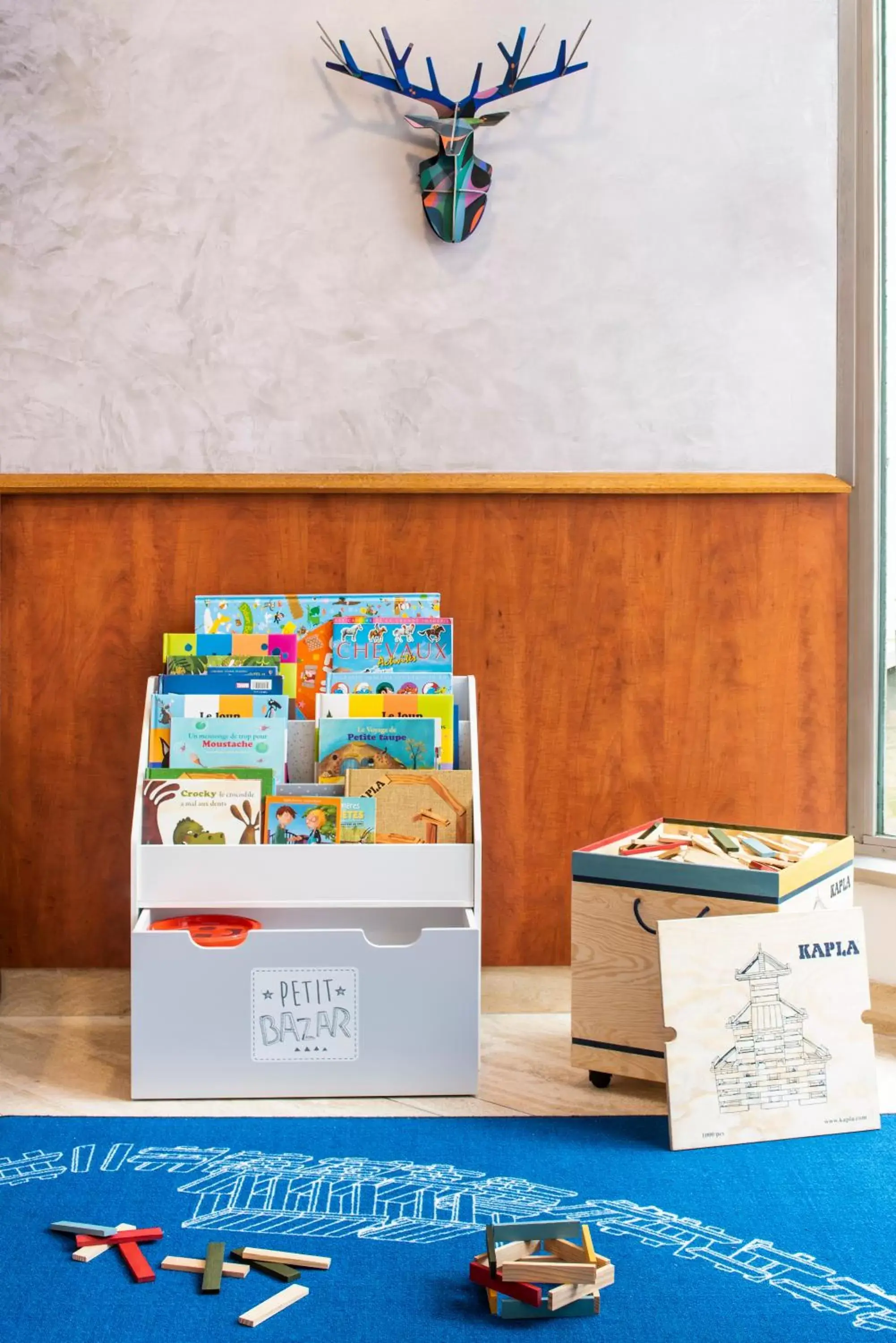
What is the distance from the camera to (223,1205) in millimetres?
1553

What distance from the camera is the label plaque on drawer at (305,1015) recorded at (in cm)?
188

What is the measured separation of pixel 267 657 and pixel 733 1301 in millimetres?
1295

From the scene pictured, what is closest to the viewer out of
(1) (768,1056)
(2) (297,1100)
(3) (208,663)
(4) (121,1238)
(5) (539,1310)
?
(5) (539,1310)

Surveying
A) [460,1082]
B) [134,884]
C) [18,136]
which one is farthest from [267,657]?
[18,136]

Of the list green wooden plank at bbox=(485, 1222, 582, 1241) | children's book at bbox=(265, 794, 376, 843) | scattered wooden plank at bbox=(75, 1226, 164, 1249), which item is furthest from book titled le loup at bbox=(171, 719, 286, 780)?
green wooden plank at bbox=(485, 1222, 582, 1241)

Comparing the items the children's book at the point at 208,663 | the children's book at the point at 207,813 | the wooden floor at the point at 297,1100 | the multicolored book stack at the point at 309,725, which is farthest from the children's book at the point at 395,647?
the wooden floor at the point at 297,1100

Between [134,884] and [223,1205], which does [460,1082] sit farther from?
[134,884]

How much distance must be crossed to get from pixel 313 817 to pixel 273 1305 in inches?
31.2

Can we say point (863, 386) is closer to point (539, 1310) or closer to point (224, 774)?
Result: point (224, 774)

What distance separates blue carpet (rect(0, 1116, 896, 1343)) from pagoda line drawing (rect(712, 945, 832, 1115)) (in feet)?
0.22

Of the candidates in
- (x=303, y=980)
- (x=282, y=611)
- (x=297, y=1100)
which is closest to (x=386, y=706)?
(x=282, y=611)

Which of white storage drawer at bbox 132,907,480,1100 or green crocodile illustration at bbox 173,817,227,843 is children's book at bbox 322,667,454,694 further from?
white storage drawer at bbox 132,907,480,1100

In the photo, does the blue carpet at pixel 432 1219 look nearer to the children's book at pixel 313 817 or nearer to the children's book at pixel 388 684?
the children's book at pixel 313 817

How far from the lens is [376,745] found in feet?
6.83
